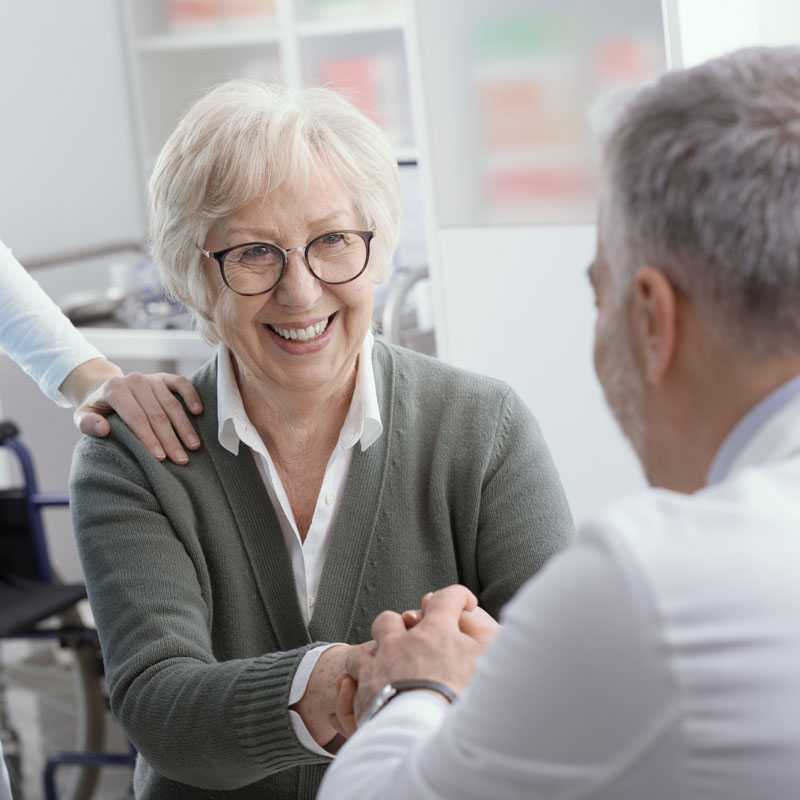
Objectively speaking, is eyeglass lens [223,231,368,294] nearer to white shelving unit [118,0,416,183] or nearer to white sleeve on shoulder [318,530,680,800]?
white sleeve on shoulder [318,530,680,800]

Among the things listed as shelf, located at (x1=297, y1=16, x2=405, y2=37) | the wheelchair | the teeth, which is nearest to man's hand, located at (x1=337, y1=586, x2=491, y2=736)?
the teeth

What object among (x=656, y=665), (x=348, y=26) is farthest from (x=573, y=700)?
(x=348, y=26)

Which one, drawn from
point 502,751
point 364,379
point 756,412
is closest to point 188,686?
point 364,379

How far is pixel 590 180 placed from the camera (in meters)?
2.58

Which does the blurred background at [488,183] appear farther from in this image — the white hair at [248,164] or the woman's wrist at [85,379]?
the woman's wrist at [85,379]

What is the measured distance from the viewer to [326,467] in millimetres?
1548

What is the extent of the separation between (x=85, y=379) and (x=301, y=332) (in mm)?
427

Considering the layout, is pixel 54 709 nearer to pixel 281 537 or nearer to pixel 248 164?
pixel 281 537

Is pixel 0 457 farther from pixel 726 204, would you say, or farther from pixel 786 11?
pixel 726 204

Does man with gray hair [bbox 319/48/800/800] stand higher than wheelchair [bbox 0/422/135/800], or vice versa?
man with gray hair [bbox 319/48/800/800]

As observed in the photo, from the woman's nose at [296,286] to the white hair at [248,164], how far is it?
3.6 inches

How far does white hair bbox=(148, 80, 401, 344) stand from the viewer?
4.79 feet

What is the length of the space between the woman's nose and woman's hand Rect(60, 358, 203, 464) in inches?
7.4

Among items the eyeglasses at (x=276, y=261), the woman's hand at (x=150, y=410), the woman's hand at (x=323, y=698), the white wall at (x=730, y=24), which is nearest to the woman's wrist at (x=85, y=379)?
the woman's hand at (x=150, y=410)
